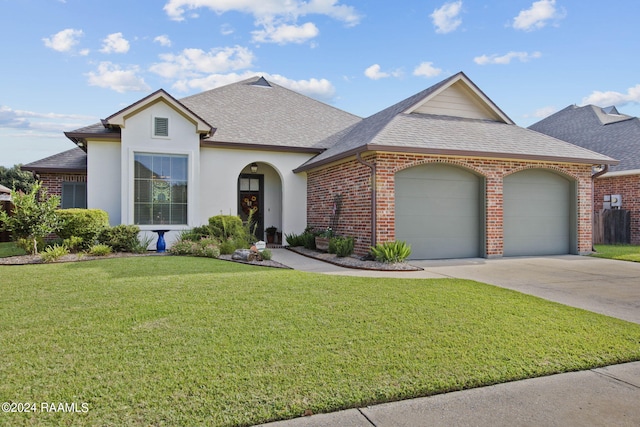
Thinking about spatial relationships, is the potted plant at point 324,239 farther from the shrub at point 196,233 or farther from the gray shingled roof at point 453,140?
the shrub at point 196,233

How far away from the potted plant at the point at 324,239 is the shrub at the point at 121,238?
5.27 metres

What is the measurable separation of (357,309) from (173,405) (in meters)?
3.02

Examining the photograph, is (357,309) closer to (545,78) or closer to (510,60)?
(510,60)

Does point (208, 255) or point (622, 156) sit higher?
point (622, 156)

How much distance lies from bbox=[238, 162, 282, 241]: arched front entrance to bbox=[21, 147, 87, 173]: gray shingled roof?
5.69m

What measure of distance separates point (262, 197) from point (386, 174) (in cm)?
721

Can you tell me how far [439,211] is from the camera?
38.4 feet

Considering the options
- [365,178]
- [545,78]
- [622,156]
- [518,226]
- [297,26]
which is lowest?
[518,226]

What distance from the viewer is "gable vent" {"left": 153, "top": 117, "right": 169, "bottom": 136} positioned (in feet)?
42.3

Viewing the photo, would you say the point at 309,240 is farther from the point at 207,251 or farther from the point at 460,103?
the point at 460,103

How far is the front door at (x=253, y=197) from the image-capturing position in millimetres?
16355

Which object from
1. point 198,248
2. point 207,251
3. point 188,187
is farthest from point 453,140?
point 188,187

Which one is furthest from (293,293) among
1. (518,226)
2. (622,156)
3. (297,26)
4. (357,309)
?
(622,156)

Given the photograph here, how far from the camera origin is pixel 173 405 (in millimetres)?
2900
